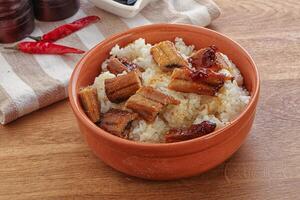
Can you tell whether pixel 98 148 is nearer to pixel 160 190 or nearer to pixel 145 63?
pixel 160 190

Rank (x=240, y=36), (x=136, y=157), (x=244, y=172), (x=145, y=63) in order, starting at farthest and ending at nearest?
(x=240, y=36) < (x=145, y=63) < (x=244, y=172) < (x=136, y=157)

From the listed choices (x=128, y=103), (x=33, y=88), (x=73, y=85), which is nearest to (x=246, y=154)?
Answer: (x=128, y=103)

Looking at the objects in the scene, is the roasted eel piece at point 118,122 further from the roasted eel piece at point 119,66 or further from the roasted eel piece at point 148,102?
the roasted eel piece at point 119,66

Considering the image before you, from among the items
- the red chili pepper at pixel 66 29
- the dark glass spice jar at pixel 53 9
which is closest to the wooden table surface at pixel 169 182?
the red chili pepper at pixel 66 29

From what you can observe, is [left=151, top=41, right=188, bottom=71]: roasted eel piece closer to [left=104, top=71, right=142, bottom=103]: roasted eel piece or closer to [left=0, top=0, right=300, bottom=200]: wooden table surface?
[left=104, top=71, right=142, bottom=103]: roasted eel piece

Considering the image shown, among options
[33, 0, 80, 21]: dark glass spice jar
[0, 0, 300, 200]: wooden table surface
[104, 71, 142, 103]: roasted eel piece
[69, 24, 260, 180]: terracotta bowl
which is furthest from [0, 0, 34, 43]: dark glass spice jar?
[104, 71, 142, 103]: roasted eel piece

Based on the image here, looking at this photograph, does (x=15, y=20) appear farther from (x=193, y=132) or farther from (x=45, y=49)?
(x=193, y=132)

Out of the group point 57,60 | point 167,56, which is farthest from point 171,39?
point 57,60
